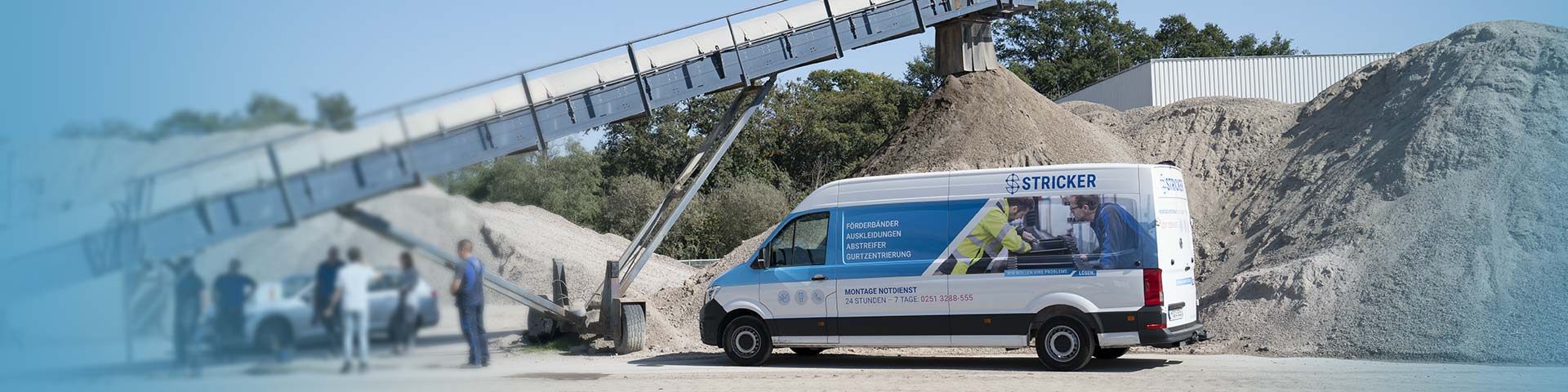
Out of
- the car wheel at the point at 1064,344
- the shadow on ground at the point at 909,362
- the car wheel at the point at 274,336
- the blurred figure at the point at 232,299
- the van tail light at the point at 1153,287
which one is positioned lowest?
the shadow on ground at the point at 909,362

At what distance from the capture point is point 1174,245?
11.3 metres

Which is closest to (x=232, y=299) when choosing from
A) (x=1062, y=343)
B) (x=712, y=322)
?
(x=1062, y=343)

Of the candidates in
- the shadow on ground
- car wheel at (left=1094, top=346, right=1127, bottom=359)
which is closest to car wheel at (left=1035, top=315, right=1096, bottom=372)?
the shadow on ground

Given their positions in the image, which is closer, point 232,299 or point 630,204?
point 232,299

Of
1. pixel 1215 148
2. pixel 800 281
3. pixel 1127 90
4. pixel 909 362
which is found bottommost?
pixel 909 362

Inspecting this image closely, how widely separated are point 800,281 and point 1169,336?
417 centimetres

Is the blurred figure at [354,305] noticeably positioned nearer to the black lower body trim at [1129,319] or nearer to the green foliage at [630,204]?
the black lower body trim at [1129,319]

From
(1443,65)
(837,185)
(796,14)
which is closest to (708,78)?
(796,14)

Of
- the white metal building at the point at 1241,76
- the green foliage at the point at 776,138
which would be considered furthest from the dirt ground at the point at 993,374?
the green foliage at the point at 776,138

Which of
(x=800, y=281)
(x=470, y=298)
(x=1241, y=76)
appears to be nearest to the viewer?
(x=470, y=298)

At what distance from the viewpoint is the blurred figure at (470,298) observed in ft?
9.68

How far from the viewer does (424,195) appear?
2.89 meters

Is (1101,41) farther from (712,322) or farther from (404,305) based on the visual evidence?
(404,305)

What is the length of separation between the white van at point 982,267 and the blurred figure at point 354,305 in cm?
916
